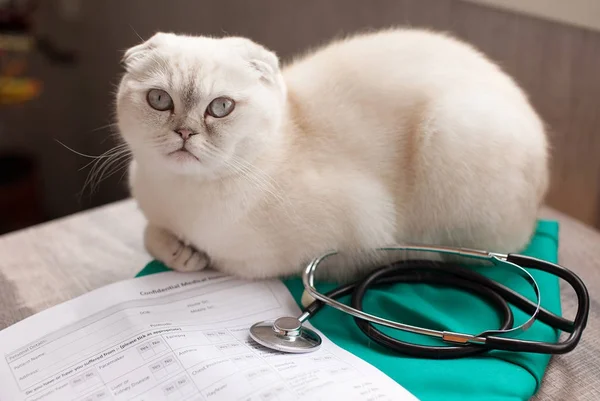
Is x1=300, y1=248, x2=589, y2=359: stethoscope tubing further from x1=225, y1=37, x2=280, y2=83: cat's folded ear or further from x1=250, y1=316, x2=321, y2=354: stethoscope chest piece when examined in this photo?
x1=225, y1=37, x2=280, y2=83: cat's folded ear

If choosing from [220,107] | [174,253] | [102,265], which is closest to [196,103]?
[220,107]

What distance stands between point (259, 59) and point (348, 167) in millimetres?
229

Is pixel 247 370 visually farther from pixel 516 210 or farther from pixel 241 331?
pixel 516 210

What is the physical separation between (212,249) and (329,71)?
368mm

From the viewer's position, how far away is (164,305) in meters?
0.89

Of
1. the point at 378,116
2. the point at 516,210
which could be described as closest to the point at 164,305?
the point at 378,116

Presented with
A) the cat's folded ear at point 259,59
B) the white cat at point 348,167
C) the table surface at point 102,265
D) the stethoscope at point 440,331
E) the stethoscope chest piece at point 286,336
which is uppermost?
the cat's folded ear at point 259,59

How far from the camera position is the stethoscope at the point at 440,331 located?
78 cm

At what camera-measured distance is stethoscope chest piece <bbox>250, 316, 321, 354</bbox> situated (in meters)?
0.79

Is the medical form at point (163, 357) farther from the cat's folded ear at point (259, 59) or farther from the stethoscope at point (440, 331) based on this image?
the cat's folded ear at point (259, 59)

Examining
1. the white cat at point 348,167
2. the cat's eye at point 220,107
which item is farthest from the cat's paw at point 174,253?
the cat's eye at point 220,107

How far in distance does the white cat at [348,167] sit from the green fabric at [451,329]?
85 millimetres

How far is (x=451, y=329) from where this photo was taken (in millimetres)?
850

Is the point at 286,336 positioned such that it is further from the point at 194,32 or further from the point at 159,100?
the point at 194,32
